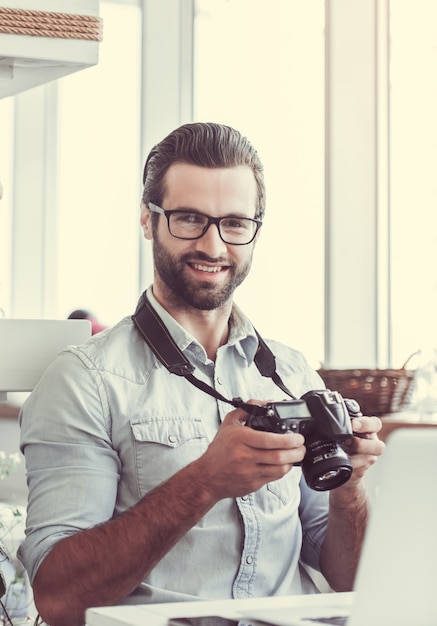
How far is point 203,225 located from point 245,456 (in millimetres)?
542

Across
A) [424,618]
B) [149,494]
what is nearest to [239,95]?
[149,494]

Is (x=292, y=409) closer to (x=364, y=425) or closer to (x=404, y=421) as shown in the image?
(x=364, y=425)

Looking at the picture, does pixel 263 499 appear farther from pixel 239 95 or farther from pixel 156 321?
pixel 239 95

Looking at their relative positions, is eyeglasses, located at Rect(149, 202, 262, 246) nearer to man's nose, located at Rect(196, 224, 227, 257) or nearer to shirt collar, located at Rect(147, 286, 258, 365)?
man's nose, located at Rect(196, 224, 227, 257)

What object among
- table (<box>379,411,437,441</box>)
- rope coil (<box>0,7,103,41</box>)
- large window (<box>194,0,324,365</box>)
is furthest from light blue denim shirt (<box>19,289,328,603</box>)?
large window (<box>194,0,324,365</box>)

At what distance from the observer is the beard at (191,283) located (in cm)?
171

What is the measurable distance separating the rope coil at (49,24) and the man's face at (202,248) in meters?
0.27

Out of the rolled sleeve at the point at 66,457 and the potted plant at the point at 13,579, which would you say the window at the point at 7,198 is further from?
the rolled sleeve at the point at 66,457

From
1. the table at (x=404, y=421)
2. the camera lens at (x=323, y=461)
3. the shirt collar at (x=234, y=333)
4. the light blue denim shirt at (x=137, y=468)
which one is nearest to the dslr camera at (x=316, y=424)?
the camera lens at (x=323, y=461)

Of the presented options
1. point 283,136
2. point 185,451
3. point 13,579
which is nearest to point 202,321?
point 185,451

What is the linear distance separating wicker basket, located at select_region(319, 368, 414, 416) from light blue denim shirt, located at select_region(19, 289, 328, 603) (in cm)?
90

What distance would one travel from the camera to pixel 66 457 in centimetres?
152

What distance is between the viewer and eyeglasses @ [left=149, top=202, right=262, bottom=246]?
1.72 meters

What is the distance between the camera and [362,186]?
117 inches
